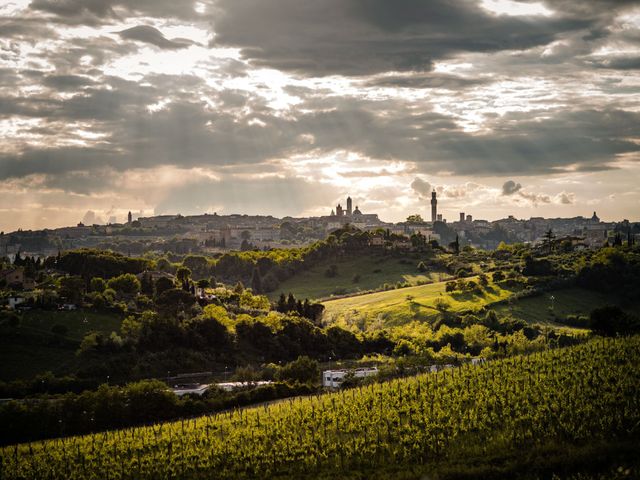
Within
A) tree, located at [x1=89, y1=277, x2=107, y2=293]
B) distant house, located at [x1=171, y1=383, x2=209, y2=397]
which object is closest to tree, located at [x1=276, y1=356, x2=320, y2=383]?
distant house, located at [x1=171, y1=383, x2=209, y2=397]

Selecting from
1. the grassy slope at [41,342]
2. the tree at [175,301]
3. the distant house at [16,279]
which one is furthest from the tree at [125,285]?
the grassy slope at [41,342]

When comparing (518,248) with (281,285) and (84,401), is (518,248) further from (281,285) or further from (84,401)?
(84,401)

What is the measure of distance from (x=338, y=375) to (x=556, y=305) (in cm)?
5081

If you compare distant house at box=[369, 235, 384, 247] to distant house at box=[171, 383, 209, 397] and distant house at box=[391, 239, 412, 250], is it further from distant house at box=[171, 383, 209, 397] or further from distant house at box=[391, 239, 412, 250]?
distant house at box=[171, 383, 209, 397]

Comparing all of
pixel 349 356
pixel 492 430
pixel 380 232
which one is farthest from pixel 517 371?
pixel 380 232

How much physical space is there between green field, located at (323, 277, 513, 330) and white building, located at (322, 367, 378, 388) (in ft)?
114

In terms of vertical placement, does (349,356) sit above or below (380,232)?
below

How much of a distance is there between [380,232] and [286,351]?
10983cm

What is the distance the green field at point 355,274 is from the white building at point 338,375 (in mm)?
70411

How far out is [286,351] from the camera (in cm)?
9131

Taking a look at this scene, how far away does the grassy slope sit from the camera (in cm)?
7406

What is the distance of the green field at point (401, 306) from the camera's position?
117 m

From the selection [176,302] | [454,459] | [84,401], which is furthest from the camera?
[176,302]

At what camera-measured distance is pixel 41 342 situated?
7975 centimetres
